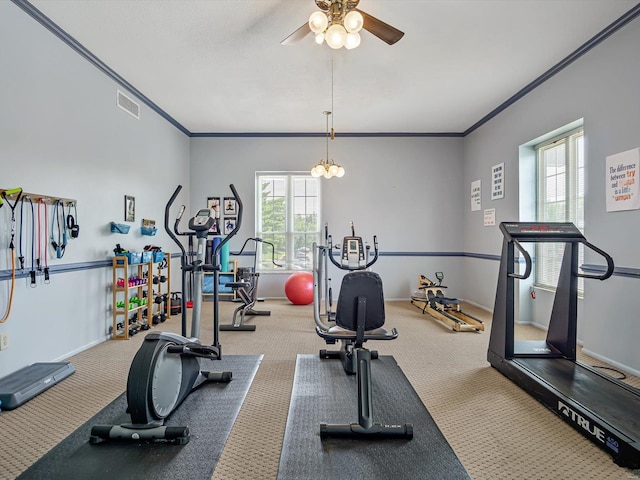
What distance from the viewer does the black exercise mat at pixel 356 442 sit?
1716 millimetres

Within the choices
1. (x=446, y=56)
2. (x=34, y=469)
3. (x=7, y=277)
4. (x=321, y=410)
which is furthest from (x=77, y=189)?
(x=446, y=56)

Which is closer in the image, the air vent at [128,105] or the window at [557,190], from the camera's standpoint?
the window at [557,190]

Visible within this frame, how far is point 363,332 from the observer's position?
2.07m

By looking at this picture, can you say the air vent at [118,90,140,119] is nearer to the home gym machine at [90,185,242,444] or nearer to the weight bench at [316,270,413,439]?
the home gym machine at [90,185,242,444]

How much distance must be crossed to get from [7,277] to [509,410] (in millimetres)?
3939

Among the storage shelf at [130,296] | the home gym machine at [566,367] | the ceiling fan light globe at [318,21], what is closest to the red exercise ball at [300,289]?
the storage shelf at [130,296]

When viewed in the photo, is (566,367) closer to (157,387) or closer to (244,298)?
(157,387)

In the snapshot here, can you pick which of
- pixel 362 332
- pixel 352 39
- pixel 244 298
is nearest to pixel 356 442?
pixel 362 332

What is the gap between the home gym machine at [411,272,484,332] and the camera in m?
4.37

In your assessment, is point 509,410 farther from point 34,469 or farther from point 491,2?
point 491,2

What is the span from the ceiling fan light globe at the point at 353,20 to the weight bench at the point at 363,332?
1.66 m

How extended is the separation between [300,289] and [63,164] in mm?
3597

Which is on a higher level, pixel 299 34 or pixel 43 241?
pixel 299 34

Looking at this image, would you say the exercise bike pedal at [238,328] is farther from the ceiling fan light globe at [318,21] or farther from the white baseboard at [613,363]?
the white baseboard at [613,363]
